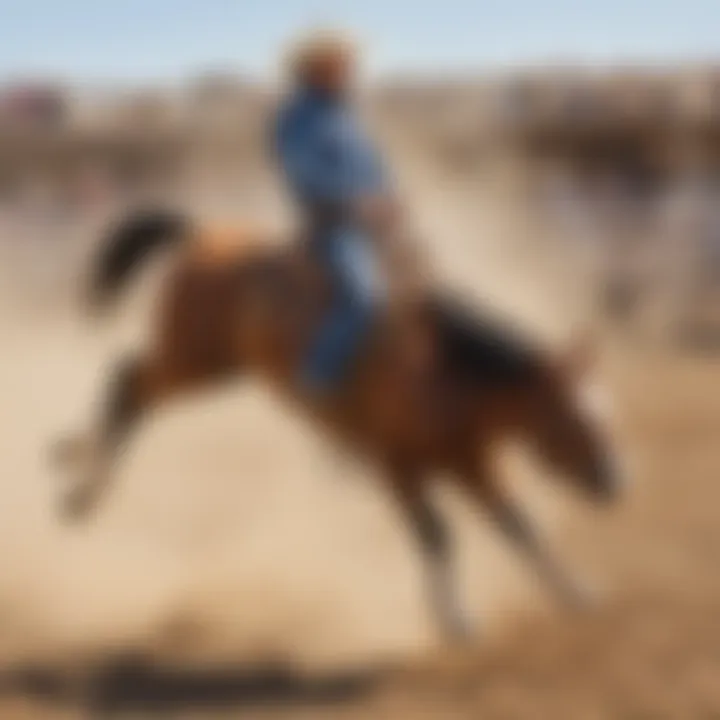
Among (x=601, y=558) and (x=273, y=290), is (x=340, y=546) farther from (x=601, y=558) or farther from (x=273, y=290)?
(x=273, y=290)

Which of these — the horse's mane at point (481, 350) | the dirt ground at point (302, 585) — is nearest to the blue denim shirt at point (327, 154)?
the horse's mane at point (481, 350)

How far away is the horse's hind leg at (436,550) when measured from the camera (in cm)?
529

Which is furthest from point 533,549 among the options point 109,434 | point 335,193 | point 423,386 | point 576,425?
point 109,434

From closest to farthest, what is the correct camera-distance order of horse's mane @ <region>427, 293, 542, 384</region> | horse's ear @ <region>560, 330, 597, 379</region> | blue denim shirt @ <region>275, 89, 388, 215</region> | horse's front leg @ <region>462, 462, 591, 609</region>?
horse's ear @ <region>560, 330, 597, 379</region>, horse's mane @ <region>427, 293, 542, 384</region>, blue denim shirt @ <region>275, 89, 388, 215</region>, horse's front leg @ <region>462, 462, 591, 609</region>

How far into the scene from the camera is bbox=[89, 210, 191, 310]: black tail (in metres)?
6.21

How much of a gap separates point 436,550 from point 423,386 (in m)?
0.60

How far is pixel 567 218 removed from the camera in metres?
21.0

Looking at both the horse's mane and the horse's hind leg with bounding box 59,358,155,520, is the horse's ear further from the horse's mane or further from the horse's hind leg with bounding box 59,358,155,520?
the horse's hind leg with bounding box 59,358,155,520

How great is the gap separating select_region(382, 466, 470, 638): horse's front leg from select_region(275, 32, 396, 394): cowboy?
433 mm

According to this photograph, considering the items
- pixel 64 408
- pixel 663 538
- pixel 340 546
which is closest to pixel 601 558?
pixel 663 538

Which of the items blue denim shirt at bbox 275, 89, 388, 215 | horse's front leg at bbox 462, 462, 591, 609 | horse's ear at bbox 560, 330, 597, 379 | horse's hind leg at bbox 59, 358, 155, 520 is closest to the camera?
horse's ear at bbox 560, 330, 597, 379

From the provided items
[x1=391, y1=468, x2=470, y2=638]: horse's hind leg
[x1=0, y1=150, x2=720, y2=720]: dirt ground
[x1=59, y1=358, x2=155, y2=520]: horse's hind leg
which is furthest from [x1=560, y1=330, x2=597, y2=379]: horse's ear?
[x1=59, y1=358, x2=155, y2=520]: horse's hind leg

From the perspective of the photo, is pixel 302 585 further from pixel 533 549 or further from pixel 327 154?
→ pixel 327 154

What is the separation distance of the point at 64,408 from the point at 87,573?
2307mm
